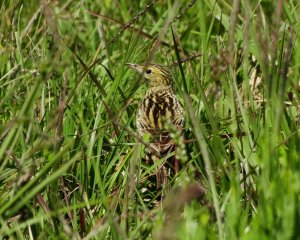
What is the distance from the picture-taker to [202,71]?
16.4ft

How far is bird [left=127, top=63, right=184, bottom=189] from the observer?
4656 mm

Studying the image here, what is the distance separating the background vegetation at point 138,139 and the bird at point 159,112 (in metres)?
0.09

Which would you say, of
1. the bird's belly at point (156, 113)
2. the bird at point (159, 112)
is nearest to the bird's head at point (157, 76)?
the bird at point (159, 112)

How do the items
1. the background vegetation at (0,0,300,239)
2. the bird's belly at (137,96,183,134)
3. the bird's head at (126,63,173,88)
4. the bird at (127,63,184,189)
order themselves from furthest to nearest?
the bird's head at (126,63,173,88)
the bird's belly at (137,96,183,134)
the bird at (127,63,184,189)
the background vegetation at (0,0,300,239)

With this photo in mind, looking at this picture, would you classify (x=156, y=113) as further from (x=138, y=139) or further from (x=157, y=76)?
(x=138, y=139)

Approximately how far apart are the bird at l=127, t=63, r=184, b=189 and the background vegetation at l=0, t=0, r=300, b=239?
89mm

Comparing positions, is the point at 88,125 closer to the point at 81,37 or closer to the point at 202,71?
the point at 202,71

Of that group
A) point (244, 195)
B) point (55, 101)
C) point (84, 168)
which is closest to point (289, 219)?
point (244, 195)

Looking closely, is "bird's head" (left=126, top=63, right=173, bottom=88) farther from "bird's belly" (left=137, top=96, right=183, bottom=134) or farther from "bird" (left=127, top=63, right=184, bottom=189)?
"bird's belly" (left=137, top=96, right=183, bottom=134)

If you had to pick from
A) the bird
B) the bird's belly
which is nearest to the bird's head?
the bird

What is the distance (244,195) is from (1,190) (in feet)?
3.51

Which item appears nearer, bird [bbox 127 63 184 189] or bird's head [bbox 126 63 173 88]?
bird [bbox 127 63 184 189]

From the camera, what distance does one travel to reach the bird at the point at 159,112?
15.3 ft

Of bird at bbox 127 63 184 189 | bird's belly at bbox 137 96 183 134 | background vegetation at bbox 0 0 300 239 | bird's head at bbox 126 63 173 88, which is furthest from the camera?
bird's head at bbox 126 63 173 88
